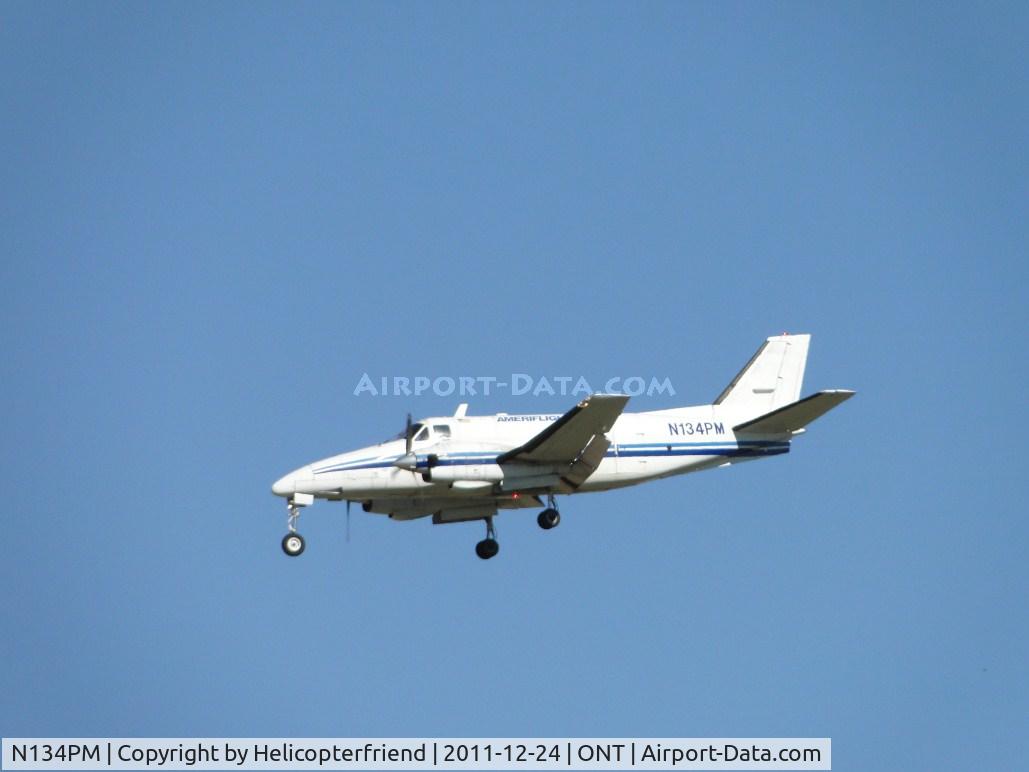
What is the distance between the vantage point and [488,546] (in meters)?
48.9

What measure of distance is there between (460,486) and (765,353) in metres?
9.12

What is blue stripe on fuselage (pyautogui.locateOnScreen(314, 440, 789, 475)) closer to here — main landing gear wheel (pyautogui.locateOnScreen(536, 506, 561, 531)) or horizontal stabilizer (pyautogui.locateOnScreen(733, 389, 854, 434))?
horizontal stabilizer (pyautogui.locateOnScreen(733, 389, 854, 434))

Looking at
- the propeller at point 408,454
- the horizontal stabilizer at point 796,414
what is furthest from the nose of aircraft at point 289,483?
the horizontal stabilizer at point 796,414

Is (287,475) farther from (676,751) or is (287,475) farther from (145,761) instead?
(676,751)

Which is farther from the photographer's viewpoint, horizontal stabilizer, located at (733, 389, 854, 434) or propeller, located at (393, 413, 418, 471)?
horizontal stabilizer, located at (733, 389, 854, 434)

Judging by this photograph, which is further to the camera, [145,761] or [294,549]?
[294,549]

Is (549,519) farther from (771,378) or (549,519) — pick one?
(771,378)

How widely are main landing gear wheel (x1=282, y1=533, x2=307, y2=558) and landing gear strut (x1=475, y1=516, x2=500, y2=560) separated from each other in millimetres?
4725

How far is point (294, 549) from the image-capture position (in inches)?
1827

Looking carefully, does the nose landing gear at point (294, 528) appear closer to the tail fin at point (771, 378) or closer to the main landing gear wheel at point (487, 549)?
the main landing gear wheel at point (487, 549)

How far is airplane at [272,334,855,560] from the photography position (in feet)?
152

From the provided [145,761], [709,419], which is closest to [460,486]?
[709,419]

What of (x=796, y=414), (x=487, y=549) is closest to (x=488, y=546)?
(x=487, y=549)

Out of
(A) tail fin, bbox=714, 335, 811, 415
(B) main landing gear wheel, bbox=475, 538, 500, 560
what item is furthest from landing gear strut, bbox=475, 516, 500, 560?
(A) tail fin, bbox=714, 335, 811, 415
